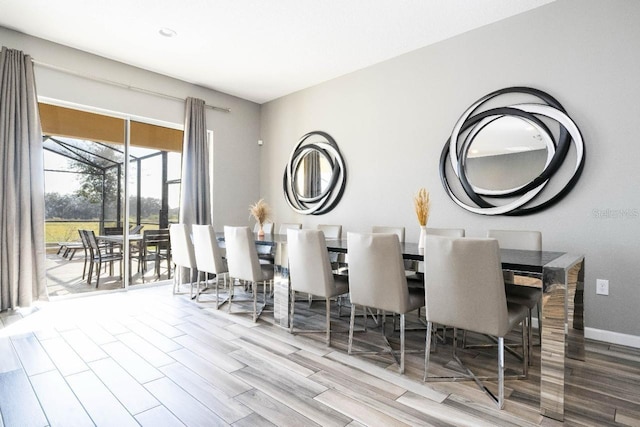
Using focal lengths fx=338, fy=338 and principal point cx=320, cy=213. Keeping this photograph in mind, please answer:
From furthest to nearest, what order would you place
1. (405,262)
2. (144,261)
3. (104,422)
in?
1. (144,261)
2. (405,262)
3. (104,422)

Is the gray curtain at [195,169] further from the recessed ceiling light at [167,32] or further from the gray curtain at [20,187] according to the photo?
the gray curtain at [20,187]

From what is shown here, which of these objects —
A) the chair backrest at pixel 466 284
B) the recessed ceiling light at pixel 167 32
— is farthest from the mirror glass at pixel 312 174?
the chair backrest at pixel 466 284

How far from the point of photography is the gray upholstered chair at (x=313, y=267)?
2.58 metres

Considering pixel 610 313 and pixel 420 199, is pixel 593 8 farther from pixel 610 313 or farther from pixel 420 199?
pixel 610 313

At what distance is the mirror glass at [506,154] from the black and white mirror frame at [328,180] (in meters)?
1.70

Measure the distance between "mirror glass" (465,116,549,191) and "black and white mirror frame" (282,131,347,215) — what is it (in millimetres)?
1697

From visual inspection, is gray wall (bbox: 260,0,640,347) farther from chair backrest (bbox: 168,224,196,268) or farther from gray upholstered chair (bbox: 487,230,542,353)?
chair backrest (bbox: 168,224,196,268)

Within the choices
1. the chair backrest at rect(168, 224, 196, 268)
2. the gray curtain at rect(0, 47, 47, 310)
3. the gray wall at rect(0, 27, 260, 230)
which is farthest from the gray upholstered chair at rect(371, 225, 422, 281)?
the gray curtain at rect(0, 47, 47, 310)

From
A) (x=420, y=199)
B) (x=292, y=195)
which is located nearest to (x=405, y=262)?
(x=420, y=199)

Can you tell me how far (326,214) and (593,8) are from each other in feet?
11.0

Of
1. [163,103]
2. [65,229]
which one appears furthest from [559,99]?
[65,229]

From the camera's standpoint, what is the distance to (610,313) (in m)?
2.66

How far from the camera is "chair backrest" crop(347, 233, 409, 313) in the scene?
2.16m

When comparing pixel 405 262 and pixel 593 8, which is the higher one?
pixel 593 8
